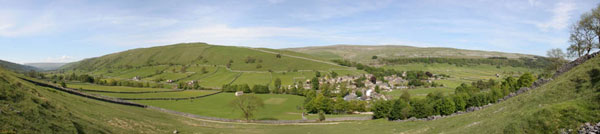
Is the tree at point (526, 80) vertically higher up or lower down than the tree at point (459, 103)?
higher up

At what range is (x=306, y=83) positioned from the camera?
16238cm

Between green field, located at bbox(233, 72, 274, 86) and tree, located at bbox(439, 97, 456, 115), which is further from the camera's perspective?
green field, located at bbox(233, 72, 274, 86)

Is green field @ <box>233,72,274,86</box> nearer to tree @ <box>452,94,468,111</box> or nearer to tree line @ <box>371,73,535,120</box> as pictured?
tree line @ <box>371,73,535,120</box>

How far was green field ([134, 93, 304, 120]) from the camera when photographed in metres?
82.2

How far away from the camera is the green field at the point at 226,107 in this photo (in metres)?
82.2

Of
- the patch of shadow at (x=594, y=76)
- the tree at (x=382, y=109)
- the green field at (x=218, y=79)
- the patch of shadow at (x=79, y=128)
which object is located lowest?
the tree at (x=382, y=109)

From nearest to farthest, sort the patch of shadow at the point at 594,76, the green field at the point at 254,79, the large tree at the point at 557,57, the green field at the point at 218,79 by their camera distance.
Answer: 1. the patch of shadow at the point at 594,76
2. the large tree at the point at 557,57
3. the green field at the point at 218,79
4. the green field at the point at 254,79

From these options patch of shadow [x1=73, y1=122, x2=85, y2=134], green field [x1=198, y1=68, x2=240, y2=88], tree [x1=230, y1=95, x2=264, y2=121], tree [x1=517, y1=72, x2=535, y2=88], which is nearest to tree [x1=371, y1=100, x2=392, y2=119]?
tree [x1=230, y1=95, x2=264, y2=121]

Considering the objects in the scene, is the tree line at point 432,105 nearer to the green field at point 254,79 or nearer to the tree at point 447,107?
the tree at point 447,107

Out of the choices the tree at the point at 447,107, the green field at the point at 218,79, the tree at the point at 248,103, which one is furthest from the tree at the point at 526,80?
the green field at the point at 218,79

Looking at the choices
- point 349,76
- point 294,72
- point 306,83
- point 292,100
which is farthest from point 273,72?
point 292,100

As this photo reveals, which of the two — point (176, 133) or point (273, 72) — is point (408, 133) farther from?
point (273, 72)

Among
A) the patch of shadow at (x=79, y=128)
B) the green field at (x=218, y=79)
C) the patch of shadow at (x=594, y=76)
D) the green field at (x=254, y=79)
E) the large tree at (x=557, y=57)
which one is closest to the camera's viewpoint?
the patch of shadow at (x=79, y=128)

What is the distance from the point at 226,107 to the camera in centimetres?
9625
